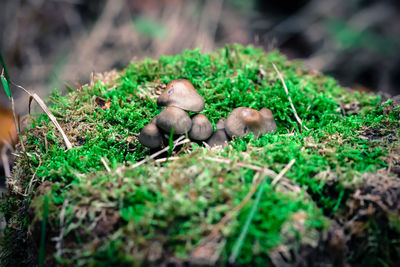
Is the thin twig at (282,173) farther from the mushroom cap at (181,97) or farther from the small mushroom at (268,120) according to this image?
the mushroom cap at (181,97)

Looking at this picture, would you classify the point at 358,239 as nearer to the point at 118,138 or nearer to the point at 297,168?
the point at 297,168

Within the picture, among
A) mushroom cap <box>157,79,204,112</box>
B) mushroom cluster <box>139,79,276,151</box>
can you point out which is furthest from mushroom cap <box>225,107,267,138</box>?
mushroom cap <box>157,79,204,112</box>

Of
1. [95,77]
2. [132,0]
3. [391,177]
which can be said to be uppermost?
[132,0]

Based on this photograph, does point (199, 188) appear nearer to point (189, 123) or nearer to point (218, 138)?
point (189, 123)

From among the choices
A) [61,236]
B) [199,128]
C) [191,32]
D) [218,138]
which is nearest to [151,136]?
[199,128]

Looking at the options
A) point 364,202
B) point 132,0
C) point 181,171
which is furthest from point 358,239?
point 132,0

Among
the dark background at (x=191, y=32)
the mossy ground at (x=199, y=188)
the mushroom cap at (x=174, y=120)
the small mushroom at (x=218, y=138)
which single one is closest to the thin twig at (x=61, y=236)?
the mossy ground at (x=199, y=188)

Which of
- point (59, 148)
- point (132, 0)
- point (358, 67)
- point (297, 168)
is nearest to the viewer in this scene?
point (297, 168)

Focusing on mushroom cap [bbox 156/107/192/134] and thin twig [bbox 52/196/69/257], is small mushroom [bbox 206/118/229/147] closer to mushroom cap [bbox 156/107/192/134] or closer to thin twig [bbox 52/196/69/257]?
mushroom cap [bbox 156/107/192/134]
